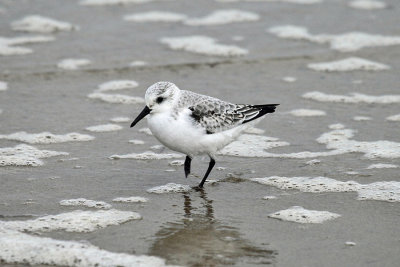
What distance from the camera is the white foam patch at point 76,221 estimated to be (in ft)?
16.3

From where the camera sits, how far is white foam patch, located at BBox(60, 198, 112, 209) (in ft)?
17.7

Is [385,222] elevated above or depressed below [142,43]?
below

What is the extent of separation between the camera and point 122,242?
4773 millimetres

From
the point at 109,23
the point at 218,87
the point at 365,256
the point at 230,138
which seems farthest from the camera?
the point at 109,23

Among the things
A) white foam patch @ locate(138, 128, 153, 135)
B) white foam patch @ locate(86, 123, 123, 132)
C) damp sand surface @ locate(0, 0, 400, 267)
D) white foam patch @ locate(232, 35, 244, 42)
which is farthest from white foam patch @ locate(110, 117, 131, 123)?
white foam patch @ locate(232, 35, 244, 42)

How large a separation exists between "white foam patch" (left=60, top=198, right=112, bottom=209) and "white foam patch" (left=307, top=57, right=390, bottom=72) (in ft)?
14.1

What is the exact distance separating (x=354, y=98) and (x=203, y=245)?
3.77 metres

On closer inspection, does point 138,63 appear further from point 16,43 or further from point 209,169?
point 209,169

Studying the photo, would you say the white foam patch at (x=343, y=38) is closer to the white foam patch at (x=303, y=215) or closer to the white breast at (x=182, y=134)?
the white breast at (x=182, y=134)

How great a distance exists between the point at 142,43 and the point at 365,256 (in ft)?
19.1

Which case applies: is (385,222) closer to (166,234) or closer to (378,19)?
(166,234)

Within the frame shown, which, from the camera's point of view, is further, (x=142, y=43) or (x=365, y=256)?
(x=142, y=43)

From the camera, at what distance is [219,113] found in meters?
5.96

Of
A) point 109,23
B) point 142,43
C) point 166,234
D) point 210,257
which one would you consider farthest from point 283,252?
point 109,23
